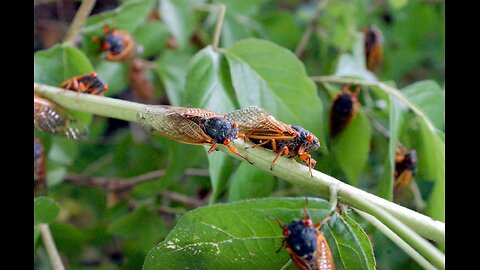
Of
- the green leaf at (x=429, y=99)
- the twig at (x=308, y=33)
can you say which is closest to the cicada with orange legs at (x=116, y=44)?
the twig at (x=308, y=33)

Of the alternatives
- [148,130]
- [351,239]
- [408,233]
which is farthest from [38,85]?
[408,233]

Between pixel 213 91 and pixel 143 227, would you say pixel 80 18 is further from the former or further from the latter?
pixel 143 227

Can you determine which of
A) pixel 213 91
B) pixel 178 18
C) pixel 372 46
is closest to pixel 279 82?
pixel 213 91

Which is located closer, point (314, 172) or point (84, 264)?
point (314, 172)

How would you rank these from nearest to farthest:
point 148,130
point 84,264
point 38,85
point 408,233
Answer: point 408,233
point 148,130
point 38,85
point 84,264

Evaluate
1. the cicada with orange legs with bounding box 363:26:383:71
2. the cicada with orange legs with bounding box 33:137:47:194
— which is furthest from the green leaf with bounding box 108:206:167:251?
the cicada with orange legs with bounding box 363:26:383:71

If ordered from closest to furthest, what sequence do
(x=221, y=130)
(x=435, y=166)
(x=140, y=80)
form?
(x=221, y=130) < (x=435, y=166) < (x=140, y=80)
